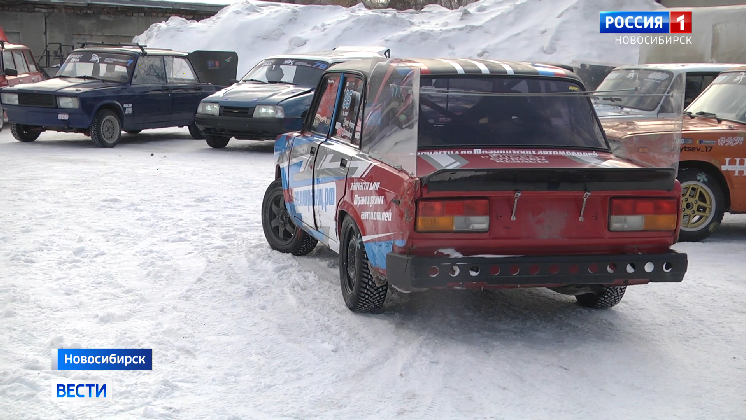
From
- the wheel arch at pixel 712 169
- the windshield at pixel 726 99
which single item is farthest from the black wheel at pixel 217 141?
the wheel arch at pixel 712 169

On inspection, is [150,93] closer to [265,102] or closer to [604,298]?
[265,102]

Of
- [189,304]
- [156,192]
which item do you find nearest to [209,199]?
[156,192]

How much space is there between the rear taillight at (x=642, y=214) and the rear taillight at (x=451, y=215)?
754 millimetres

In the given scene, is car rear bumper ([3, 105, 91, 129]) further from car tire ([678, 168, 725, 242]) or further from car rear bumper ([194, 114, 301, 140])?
car tire ([678, 168, 725, 242])

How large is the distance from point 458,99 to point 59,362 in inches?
109

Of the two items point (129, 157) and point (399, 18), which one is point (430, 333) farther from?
point (399, 18)

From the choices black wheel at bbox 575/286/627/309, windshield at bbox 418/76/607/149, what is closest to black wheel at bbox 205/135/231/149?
windshield at bbox 418/76/607/149

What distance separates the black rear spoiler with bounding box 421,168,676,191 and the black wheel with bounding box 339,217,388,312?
2.99 ft

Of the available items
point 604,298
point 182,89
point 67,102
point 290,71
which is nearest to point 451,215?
point 604,298

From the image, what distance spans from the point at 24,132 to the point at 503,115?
11322 mm

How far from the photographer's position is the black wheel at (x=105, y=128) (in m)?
14.0

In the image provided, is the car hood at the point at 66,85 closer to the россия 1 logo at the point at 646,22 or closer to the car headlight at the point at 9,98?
the car headlight at the point at 9,98

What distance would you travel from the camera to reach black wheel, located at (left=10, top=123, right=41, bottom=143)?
14.4 meters

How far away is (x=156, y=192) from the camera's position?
9.82 metres
